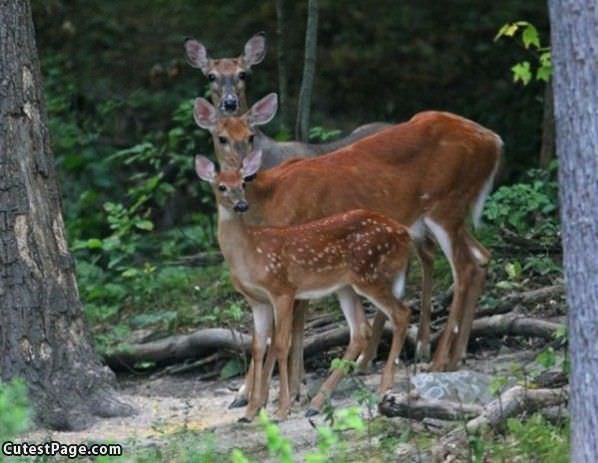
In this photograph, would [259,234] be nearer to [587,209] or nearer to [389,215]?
[389,215]

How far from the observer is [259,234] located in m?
Answer: 9.52

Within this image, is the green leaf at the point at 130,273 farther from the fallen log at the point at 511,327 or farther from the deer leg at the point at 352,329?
the deer leg at the point at 352,329

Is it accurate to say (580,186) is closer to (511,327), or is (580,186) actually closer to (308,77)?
(511,327)

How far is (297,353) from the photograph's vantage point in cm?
987

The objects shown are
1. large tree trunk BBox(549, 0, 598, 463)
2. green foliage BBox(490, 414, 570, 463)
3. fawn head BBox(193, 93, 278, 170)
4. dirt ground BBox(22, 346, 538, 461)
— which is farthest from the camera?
fawn head BBox(193, 93, 278, 170)

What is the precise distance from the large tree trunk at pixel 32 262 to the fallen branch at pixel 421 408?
1.87 metres

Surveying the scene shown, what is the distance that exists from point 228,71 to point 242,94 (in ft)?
0.67

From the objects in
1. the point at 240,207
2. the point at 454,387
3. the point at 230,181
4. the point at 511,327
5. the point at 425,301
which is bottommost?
the point at 511,327

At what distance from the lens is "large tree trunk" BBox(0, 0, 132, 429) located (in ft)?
29.9

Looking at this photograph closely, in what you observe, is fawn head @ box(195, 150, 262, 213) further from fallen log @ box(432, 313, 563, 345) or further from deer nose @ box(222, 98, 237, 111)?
deer nose @ box(222, 98, 237, 111)

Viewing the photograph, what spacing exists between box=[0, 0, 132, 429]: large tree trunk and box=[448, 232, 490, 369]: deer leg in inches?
85.0

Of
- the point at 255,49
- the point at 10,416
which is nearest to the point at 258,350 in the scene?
the point at 10,416

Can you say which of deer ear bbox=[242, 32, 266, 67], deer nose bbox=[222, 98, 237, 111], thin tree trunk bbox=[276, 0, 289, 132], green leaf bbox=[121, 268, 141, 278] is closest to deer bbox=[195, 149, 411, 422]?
deer nose bbox=[222, 98, 237, 111]

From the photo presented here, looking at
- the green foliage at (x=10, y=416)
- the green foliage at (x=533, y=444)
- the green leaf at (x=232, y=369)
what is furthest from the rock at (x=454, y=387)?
the green foliage at (x=10, y=416)
